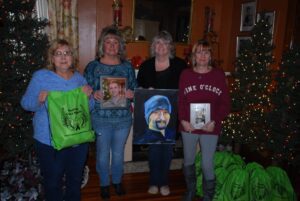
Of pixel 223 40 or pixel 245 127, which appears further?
pixel 223 40

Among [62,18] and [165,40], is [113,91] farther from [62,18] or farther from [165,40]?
[62,18]

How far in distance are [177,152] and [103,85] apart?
6.55ft

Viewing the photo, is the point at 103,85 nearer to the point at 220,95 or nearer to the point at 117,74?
the point at 117,74

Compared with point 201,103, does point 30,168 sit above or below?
below

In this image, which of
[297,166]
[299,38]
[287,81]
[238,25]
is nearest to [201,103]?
[287,81]

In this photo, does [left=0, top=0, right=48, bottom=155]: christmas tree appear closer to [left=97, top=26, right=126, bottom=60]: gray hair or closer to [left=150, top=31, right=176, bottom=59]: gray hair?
[left=97, top=26, right=126, bottom=60]: gray hair

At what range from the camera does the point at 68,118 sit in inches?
80.7

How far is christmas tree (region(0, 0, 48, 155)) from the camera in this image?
258 cm

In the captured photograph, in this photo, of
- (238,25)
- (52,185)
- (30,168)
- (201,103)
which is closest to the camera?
(52,185)

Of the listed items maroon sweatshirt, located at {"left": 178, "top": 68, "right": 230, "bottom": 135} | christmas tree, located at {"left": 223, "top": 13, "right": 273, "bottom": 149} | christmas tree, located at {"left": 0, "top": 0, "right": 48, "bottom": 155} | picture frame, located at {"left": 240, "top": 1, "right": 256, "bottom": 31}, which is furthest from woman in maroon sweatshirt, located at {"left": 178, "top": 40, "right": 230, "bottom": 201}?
picture frame, located at {"left": 240, "top": 1, "right": 256, "bottom": 31}

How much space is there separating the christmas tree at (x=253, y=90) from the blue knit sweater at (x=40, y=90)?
2681 millimetres

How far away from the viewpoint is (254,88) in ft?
13.0

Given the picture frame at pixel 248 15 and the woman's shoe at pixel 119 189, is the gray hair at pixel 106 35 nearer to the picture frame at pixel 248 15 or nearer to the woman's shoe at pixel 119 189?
the woman's shoe at pixel 119 189

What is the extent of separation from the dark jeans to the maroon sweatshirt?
0.50 m
